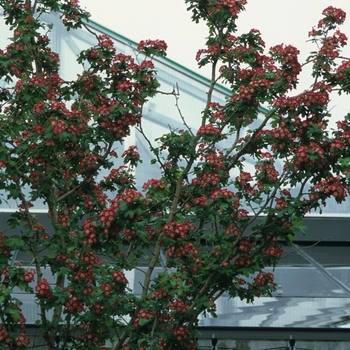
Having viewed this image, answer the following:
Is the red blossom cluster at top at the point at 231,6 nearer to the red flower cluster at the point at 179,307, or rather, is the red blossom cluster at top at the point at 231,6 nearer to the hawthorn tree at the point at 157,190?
the hawthorn tree at the point at 157,190

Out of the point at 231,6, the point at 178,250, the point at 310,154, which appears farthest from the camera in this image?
the point at 231,6

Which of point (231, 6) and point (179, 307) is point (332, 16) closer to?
point (231, 6)

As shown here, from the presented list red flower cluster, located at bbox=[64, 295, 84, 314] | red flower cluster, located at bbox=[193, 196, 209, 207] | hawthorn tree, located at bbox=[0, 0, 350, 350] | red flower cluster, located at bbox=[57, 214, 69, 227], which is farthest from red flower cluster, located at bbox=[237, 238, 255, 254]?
red flower cluster, located at bbox=[57, 214, 69, 227]

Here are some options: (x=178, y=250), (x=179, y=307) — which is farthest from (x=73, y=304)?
(x=178, y=250)

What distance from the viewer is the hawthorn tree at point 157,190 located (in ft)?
27.6

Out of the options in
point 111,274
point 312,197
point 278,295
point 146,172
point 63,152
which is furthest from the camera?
point 146,172

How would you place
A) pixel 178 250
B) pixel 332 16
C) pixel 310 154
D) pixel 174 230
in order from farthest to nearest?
pixel 332 16 → pixel 310 154 → pixel 178 250 → pixel 174 230

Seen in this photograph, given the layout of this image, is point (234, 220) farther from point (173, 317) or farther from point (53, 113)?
point (53, 113)

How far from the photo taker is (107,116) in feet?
29.4

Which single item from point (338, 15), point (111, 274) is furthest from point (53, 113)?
point (338, 15)

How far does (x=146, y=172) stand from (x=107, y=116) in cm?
325

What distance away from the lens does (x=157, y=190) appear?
8461mm

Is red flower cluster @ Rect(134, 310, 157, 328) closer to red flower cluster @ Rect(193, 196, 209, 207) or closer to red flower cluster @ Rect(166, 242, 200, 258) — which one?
red flower cluster @ Rect(166, 242, 200, 258)

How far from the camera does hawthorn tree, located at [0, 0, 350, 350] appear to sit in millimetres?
8398
